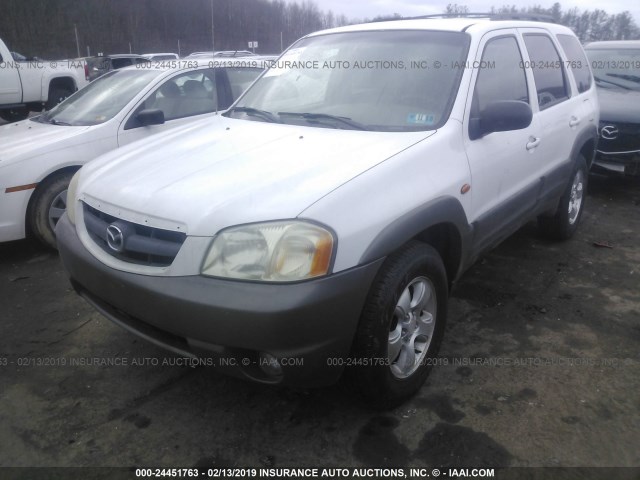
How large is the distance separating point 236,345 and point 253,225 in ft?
1.54

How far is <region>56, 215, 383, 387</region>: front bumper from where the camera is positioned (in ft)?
6.43

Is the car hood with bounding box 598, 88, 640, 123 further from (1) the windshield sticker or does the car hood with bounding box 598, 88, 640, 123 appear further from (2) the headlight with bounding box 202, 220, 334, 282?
(2) the headlight with bounding box 202, 220, 334, 282

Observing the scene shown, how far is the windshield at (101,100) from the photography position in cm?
495

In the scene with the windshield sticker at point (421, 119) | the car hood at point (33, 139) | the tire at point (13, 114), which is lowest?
the tire at point (13, 114)

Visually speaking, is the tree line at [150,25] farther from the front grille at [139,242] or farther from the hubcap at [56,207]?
the front grille at [139,242]

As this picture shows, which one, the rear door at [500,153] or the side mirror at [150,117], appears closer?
the rear door at [500,153]

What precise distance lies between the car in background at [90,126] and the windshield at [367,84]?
1.78m

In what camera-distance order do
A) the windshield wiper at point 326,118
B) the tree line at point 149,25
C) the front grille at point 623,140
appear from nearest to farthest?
the windshield wiper at point 326,118, the front grille at point 623,140, the tree line at point 149,25

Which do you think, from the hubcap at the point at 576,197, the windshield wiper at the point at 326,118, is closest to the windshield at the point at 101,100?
the windshield wiper at the point at 326,118

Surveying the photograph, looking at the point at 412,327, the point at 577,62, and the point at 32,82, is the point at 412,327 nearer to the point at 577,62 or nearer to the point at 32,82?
the point at 577,62

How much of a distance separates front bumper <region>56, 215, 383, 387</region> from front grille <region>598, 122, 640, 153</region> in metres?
5.20

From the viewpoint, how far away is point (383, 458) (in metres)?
2.28

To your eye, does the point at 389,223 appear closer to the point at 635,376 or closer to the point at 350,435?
the point at 350,435

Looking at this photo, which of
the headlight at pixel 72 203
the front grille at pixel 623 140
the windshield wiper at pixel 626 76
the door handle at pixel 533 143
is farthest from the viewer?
the windshield wiper at pixel 626 76
